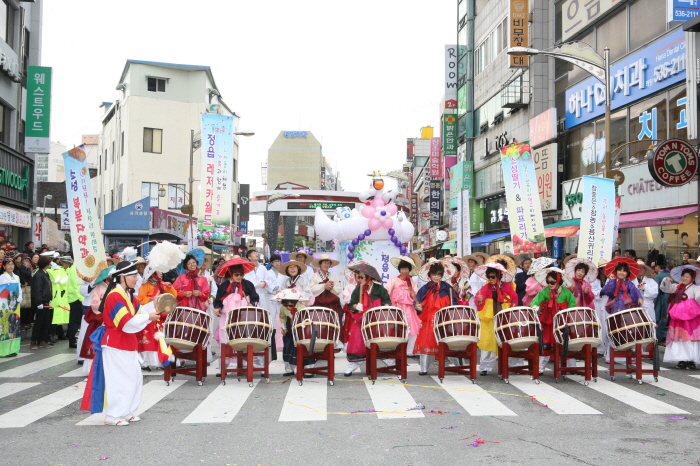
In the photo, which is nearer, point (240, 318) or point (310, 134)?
point (240, 318)

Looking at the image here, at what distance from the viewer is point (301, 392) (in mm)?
8695

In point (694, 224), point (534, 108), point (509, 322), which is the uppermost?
point (534, 108)

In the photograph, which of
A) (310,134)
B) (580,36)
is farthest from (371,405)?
(310,134)

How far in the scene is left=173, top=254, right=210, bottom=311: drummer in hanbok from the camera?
1024cm

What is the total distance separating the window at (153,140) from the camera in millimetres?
43219

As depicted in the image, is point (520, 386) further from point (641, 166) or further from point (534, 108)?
point (534, 108)

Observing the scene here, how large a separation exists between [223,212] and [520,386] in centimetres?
1219

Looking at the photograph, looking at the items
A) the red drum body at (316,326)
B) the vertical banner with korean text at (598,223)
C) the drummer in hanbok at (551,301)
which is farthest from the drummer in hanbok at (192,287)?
the vertical banner with korean text at (598,223)

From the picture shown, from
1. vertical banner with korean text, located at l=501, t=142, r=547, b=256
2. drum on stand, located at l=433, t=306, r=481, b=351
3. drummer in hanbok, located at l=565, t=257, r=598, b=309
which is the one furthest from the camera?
vertical banner with korean text, located at l=501, t=142, r=547, b=256

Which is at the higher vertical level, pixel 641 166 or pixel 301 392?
pixel 641 166

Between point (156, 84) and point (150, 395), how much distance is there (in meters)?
38.2

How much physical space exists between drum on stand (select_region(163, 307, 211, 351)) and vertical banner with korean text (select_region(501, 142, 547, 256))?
8.17m

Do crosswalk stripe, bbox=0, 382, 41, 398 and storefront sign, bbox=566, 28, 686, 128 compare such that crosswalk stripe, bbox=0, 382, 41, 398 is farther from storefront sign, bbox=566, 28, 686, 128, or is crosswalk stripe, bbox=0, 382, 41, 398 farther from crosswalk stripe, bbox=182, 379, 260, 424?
storefront sign, bbox=566, 28, 686, 128

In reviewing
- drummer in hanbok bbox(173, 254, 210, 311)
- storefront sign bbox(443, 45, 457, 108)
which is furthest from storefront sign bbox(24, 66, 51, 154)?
storefront sign bbox(443, 45, 457, 108)
